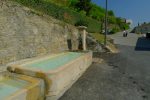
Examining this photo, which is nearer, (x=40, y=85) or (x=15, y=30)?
(x=40, y=85)

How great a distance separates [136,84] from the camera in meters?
11.1

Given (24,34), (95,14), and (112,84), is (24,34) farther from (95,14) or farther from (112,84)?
(95,14)

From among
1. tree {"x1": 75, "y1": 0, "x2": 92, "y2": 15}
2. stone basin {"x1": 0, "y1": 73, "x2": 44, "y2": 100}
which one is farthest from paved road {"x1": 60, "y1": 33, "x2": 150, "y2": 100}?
tree {"x1": 75, "y1": 0, "x2": 92, "y2": 15}

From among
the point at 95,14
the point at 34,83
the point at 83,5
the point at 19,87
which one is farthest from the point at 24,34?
the point at 95,14

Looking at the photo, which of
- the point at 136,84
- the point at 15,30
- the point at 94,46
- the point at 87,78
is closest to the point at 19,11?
the point at 15,30

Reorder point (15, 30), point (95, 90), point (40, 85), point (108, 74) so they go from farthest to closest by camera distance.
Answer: point (108, 74) < point (15, 30) < point (95, 90) < point (40, 85)

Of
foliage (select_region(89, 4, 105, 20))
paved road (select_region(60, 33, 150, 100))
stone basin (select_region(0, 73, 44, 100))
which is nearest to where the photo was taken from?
stone basin (select_region(0, 73, 44, 100))

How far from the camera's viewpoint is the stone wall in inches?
425

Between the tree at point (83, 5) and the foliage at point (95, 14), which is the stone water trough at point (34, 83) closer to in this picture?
the tree at point (83, 5)

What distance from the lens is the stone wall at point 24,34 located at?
10805 millimetres

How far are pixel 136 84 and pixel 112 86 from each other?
1.39 metres

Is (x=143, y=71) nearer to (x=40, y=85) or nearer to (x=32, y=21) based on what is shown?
(x=32, y=21)

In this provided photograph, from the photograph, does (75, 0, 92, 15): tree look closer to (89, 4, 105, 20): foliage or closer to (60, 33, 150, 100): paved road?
(89, 4, 105, 20): foliage

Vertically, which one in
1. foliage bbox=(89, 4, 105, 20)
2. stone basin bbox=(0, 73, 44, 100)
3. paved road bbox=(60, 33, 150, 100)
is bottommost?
paved road bbox=(60, 33, 150, 100)
